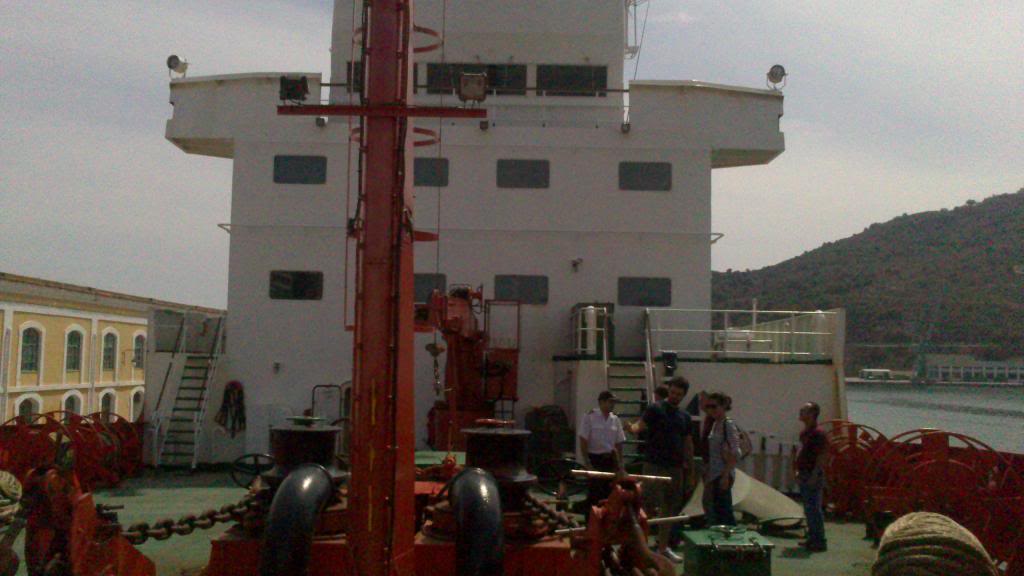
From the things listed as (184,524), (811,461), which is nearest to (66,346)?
(184,524)

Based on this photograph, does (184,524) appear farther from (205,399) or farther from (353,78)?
(205,399)

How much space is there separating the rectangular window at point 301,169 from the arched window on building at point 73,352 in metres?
19.8

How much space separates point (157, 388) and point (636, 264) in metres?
8.25

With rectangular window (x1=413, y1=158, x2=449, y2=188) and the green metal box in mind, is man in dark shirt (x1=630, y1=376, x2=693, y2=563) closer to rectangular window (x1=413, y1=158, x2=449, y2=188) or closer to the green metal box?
the green metal box

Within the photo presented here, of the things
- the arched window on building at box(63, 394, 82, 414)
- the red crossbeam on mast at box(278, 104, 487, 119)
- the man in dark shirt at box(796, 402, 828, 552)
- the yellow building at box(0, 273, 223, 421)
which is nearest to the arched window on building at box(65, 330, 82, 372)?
the yellow building at box(0, 273, 223, 421)

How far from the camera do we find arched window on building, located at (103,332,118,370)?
3580 centimetres

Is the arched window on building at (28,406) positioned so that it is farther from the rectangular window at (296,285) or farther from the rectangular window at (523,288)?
the rectangular window at (523,288)

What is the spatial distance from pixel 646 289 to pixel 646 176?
1937 millimetres

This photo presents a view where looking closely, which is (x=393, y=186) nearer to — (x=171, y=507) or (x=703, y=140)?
(x=171, y=507)

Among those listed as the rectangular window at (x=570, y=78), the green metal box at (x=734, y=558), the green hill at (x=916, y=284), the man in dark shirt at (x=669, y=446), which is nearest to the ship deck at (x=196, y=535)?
the man in dark shirt at (x=669, y=446)

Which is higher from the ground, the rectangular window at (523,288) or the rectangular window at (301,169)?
the rectangular window at (301,169)

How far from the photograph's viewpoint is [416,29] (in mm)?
6672

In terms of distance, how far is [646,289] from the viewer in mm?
15789

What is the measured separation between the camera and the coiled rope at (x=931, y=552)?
22.4 ft
